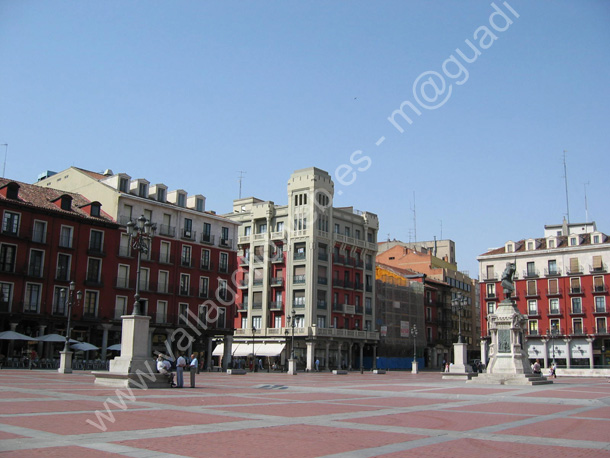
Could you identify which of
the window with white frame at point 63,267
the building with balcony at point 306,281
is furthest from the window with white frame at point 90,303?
the building with balcony at point 306,281

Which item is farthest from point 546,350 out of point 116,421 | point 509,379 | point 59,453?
point 59,453

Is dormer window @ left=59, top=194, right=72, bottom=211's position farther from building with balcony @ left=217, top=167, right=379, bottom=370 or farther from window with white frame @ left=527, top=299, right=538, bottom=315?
window with white frame @ left=527, top=299, right=538, bottom=315

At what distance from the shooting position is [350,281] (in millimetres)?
72188

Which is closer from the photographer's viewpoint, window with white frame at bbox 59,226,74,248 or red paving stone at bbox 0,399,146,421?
red paving stone at bbox 0,399,146,421

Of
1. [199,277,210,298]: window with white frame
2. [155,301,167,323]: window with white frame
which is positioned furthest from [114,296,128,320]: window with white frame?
[199,277,210,298]: window with white frame

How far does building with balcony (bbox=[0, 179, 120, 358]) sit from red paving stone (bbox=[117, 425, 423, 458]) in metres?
38.0

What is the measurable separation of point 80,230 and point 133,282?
20.9 feet

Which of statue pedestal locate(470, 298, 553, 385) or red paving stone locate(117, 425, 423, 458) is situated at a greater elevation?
statue pedestal locate(470, 298, 553, 385)

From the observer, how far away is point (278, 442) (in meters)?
9.87

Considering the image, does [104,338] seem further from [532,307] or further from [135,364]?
[532,307]

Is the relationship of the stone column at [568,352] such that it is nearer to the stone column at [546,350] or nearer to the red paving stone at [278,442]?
the stone column at [546,350]

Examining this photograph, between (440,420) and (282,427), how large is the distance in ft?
13.0

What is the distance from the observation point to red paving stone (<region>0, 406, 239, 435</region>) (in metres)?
10.8

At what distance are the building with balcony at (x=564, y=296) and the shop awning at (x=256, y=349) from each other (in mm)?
26198
